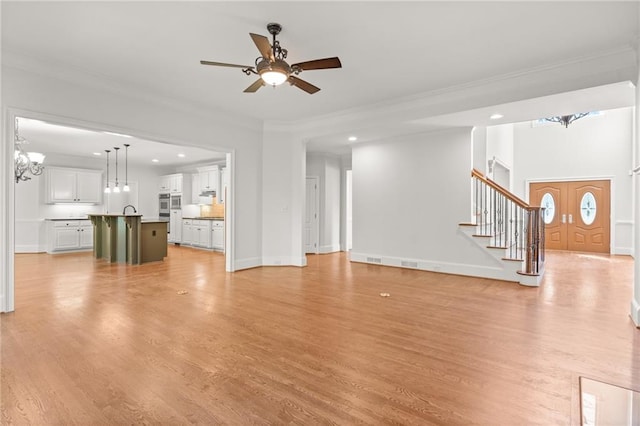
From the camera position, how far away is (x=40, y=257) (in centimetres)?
806

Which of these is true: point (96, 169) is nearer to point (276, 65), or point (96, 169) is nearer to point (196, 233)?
point (196, 233)

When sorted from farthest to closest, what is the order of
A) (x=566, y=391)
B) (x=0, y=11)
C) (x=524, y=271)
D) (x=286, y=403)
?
1. (x=524, y=271)
2. (x=0, y=11)
3. (x=566, y=391)
4. (x=286, y=403)

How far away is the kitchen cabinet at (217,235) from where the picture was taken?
9.43 metres

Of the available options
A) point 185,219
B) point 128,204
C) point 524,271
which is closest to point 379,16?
point 524,271

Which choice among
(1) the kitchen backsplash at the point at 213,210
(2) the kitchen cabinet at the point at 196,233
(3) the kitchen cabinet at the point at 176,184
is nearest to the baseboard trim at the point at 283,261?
(2) the kitchen cabinet at the point at 196,233

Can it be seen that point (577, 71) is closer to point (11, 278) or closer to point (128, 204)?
point (11, 278)

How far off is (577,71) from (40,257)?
11228mm

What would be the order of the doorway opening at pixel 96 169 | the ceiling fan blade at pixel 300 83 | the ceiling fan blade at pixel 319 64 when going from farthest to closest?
1. the doorway opening at pixel 96 169
2. the ceiling fan blade at pixel 300 83
3. the ceiling fan blade at pixel 319 64

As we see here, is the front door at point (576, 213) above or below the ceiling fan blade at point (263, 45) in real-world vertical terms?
below

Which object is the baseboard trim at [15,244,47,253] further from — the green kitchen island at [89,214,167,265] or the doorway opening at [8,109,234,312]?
the green kitchen island at [89,214,167,265]

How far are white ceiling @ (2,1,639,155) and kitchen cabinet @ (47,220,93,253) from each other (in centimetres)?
646

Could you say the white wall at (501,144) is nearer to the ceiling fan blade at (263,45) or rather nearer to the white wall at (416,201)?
the white wall at (416,201)

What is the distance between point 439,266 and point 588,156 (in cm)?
664

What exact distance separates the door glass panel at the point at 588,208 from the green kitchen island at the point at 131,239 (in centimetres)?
1134
